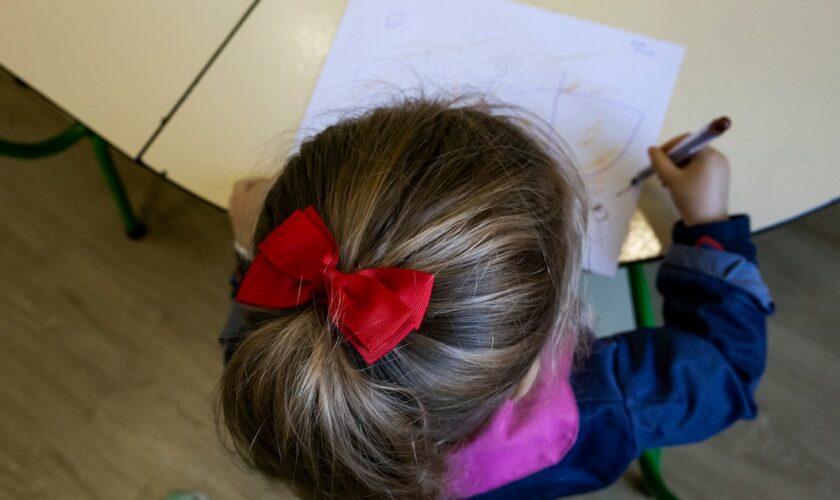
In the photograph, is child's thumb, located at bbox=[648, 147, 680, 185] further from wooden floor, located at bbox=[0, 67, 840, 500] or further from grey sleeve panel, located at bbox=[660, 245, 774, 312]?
wooden floor, located at bbox=[0, 67, 840, 500]

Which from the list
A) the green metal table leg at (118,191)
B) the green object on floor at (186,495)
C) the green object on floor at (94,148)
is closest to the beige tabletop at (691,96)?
the green object on floor at (94,148)

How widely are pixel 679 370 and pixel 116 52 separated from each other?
0.76m

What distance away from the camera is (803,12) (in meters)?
0.69

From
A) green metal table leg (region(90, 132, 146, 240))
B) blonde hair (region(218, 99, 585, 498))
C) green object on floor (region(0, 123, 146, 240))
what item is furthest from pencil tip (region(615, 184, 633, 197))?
green metal table leg (region(90, 132, 146, 240))

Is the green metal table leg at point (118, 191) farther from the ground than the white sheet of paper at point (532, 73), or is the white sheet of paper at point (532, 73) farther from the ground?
the white sheet of paper at point (532, 73)

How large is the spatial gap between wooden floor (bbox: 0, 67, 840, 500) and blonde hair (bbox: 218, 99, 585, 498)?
27.2 inches

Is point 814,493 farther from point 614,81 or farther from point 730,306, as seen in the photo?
point 614,81

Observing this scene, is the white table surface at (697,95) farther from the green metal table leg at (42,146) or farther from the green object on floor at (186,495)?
the green object on floor at (186,495)

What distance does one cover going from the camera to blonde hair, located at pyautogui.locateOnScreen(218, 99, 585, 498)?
394 millimetres

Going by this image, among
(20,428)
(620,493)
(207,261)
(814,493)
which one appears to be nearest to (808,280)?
(814,493)

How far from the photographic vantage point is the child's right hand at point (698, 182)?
2.03ft

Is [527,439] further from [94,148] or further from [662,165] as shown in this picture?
[94,148]

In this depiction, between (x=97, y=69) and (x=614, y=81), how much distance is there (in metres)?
0.63

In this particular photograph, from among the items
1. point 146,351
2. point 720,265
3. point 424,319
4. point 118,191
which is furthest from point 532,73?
point 146,351
